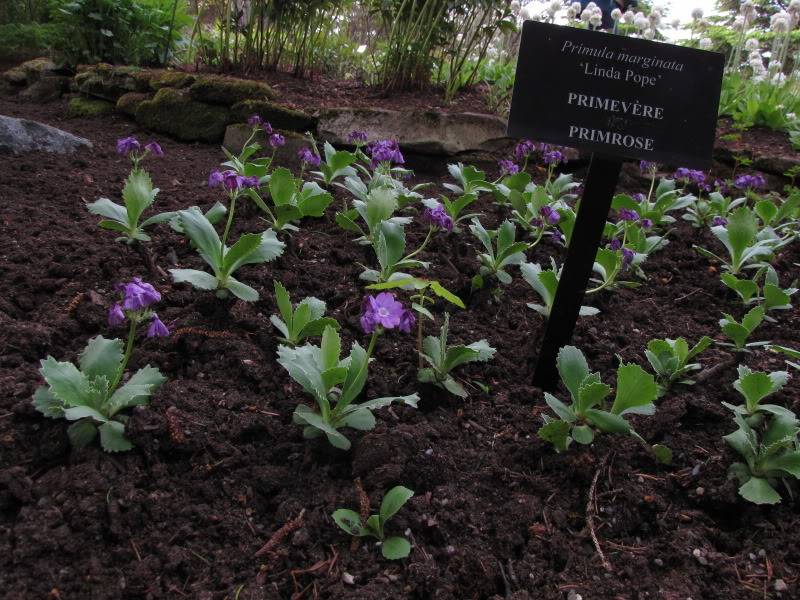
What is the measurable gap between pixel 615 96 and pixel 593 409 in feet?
2.84

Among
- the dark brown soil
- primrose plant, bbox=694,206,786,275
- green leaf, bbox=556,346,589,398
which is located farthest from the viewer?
primrose plant, bbox=694,206,786,275

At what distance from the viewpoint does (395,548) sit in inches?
53.3

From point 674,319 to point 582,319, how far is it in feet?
1.51

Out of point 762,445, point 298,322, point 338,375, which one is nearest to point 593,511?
point 762,445

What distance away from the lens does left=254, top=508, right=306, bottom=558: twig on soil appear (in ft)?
4.38

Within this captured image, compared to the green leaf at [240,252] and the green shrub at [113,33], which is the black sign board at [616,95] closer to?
the green leaf at [240,252]

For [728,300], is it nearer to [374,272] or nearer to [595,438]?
[595,438]

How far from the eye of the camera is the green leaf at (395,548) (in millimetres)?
1335

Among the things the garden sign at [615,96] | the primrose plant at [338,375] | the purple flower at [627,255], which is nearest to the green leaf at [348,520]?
Result: the primrose plant at [338,375]

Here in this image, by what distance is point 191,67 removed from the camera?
19.1ft

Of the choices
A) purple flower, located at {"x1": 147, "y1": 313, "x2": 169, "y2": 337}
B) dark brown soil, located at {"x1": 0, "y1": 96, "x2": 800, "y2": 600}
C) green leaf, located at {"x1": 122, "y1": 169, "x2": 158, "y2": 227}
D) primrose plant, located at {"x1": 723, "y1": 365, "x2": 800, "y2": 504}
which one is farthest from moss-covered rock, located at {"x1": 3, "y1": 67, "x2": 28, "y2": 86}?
primrose plant, located at {"x1": 723, "y1": 365, "x2": 800, "y2": 504}

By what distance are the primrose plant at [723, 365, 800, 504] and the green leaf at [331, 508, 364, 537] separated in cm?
98

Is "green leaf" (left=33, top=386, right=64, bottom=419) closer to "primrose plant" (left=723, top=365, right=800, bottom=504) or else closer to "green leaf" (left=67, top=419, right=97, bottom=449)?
"green leaf" (left=67, top=419, right=97, bottom=449)

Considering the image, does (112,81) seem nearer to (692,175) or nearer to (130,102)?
(130,102)
